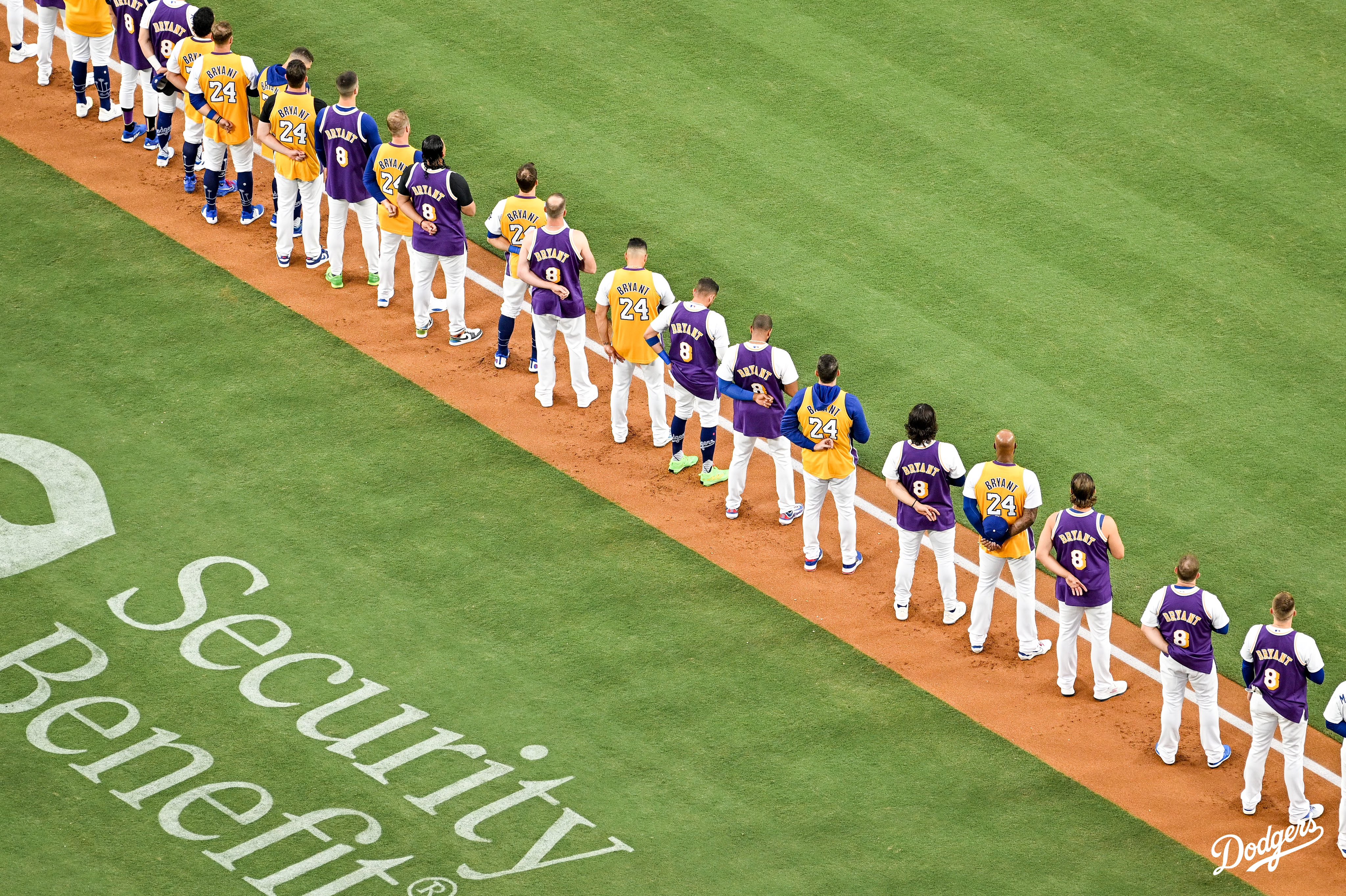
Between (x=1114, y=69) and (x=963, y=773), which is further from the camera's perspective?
(x=1114, y=69)

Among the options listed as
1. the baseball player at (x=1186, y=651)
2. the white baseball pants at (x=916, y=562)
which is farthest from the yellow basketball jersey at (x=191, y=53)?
the baseball player at (x=1186, y=651)

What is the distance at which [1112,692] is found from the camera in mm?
13203

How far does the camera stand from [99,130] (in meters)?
19.1

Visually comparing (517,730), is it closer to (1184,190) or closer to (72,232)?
(72,232)

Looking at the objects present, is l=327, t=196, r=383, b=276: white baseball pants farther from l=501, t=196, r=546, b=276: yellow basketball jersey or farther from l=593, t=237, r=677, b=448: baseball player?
l=593, t=237, r=677, b=448: baseball player

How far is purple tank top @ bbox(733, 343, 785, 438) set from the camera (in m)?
13.9

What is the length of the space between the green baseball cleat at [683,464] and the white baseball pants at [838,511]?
4.54 ft

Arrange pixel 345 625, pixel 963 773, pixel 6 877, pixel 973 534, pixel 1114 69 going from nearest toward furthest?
pixel 6 877 < pixel 963 773 < pixel 345 625 < pixel 973 534 < pixel 1114 69

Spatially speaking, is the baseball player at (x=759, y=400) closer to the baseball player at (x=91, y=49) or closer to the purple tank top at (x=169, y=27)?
the purple tank top at (x=169, y=27)

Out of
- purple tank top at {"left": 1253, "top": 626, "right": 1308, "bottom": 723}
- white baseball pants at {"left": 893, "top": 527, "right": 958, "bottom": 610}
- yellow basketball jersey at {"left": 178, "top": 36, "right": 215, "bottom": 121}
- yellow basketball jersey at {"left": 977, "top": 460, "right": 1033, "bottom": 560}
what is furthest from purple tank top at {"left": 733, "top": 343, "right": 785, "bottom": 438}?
yellow basketball jersey at {"left": 178, "top": 36, "right": 215, "bottom": 121}

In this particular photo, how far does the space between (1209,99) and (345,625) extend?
1208cm

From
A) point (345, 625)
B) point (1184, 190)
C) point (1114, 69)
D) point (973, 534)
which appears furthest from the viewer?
point (1114, 69)

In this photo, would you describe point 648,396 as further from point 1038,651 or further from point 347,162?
point 1038,651

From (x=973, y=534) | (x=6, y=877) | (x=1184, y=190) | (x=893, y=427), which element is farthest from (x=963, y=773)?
(x=1184, y=190)
